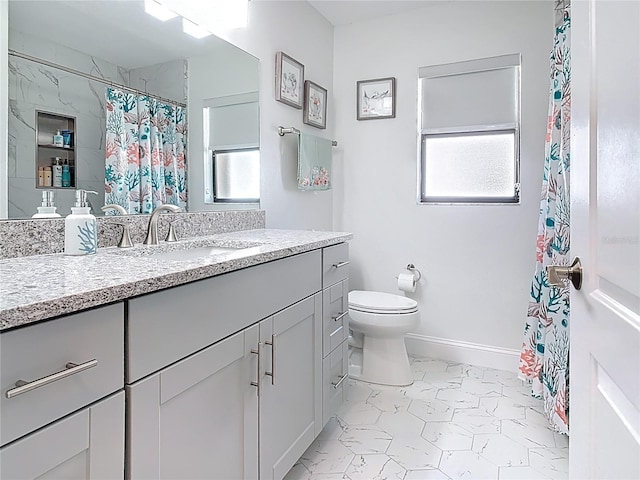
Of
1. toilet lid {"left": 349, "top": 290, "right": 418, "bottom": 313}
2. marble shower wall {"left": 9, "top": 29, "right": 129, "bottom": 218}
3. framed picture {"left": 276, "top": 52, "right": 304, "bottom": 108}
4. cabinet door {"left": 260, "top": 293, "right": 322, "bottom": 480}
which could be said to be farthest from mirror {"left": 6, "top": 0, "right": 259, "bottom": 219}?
toilet lid {"left": 349, "top": 290, "right": 418, "bottom": 313}

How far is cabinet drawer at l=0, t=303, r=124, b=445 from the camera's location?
0.62 metres

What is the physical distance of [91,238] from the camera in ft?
4.03

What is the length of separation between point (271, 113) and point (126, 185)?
3.44 ft

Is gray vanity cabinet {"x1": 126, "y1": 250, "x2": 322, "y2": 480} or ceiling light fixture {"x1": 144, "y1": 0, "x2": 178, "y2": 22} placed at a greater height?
ceiling light fixture {"x1": 144, "y1": 0, "x2": 178, "y2": 22}

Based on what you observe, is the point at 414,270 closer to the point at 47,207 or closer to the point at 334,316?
the point at 334,316

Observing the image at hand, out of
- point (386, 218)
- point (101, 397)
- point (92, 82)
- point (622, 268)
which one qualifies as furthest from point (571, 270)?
point (386, 218)

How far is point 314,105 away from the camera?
8.91 ft

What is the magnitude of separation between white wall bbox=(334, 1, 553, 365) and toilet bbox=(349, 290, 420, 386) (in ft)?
1.59

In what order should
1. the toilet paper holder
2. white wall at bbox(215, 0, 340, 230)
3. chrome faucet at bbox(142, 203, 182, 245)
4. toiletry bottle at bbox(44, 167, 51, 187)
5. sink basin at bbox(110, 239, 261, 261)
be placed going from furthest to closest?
the toilet paper holder
white wall at bbox(215, 0, 340, 230)
chrome faucet at bbox(142, 203, 182, 245)
sink basin at bbox(110, 239, 261, 261)
toiletry bottle at bbox(44, 167, 51, 187)

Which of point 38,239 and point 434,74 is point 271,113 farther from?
point 38,239

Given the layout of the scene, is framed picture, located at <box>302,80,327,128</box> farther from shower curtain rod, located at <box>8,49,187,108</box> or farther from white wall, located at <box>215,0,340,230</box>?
shower curtain rod, located at <box>8,49,187,108</box>

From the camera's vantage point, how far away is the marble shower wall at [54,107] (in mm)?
1183

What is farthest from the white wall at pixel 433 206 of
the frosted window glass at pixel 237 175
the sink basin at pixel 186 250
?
the sink basin at pixel 186 250

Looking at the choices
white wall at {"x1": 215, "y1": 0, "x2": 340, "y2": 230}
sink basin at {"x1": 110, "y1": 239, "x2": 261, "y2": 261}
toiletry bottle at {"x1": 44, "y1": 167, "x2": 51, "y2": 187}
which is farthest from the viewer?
white wall at {"x1": 215, "y1": 0, "x2": 340, "y2": 230}
